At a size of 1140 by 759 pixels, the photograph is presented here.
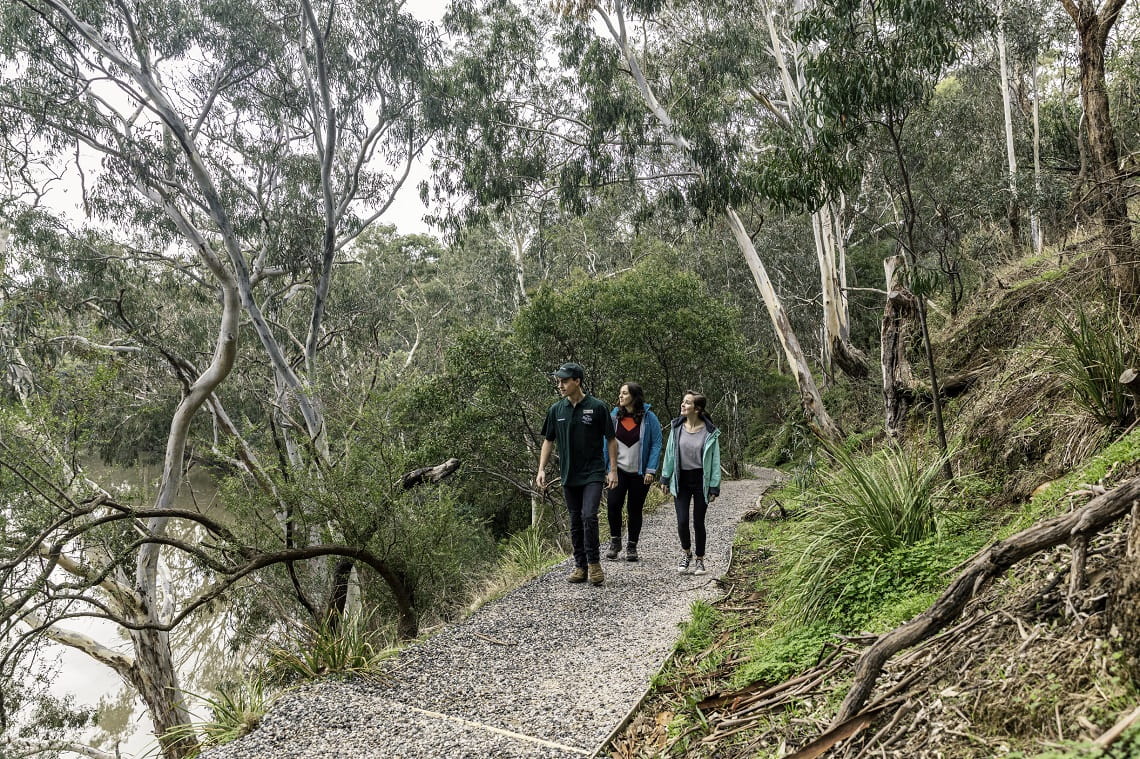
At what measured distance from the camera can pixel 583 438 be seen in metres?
5.32

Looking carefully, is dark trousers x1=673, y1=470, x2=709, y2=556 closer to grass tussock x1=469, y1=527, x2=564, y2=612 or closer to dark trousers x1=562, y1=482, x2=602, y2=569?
dark trousers x1=562, y1=482, x2=602, y2=569

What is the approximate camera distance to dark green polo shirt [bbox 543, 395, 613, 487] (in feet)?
17.4

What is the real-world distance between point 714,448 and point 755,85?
596 inches

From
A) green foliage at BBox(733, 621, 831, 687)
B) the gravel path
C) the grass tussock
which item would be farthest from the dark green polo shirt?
green foliage at BBox(733, 621, 831, 687)

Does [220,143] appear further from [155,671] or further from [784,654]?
[784,654]

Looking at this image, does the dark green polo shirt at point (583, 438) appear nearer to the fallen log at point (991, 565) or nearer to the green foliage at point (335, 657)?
the green foliage at point (335, 657)

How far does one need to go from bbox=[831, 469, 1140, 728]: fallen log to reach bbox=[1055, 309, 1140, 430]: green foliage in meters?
2.34

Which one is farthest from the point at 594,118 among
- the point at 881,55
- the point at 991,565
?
the point at 991,565

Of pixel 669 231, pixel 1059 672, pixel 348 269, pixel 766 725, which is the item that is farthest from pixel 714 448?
pixel 669 231

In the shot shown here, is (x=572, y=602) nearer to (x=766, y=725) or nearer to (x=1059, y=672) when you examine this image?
(x=766, y=725)

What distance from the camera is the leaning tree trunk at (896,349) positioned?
253 inches

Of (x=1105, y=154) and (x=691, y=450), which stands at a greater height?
(x=1105, y=154)

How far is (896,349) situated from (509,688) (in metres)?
4.95

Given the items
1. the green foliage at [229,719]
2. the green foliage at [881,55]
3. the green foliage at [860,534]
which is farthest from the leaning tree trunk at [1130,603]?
the green foliage at [881,55]
